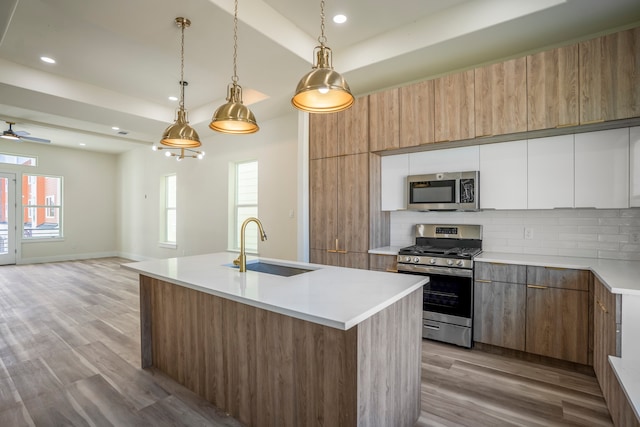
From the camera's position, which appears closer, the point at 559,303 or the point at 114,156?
the point at 559,303

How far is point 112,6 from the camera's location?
2.48m

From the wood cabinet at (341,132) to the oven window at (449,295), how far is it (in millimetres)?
1655

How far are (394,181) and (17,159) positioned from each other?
9.29 m

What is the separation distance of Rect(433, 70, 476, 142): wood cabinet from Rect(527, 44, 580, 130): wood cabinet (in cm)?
48

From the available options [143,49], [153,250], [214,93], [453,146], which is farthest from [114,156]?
[453,146]

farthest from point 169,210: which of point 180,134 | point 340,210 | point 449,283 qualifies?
point 449,283

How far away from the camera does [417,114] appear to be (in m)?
3.35

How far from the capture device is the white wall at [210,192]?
5.11 m

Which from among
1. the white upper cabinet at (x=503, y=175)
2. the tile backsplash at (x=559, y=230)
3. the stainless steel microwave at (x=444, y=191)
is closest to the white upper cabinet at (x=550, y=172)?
the white upper cabinet at (x=503, y=175)

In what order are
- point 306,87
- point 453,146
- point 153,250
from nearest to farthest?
point 306,87
point 453,146
point 153,250

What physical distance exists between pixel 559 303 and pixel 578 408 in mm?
788

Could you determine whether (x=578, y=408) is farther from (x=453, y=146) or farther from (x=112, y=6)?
(x=112, y=6)

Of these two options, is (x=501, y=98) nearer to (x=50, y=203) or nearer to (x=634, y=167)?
(x=634, y=167)

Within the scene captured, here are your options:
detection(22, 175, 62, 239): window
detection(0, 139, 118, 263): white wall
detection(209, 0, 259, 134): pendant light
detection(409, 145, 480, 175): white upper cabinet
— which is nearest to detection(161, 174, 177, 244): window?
detection(0, 139, 118, 263): white wall
